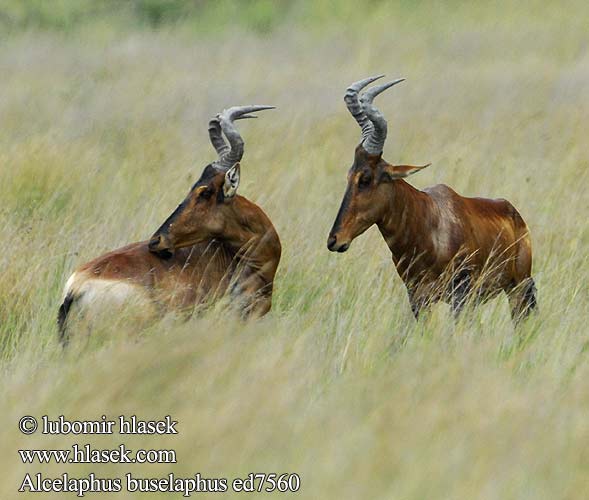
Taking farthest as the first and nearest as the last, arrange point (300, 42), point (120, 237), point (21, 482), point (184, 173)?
point (300, 42) < point (184, 173) < point (120, 237) < point (21, 482)

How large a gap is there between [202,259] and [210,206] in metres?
0.27

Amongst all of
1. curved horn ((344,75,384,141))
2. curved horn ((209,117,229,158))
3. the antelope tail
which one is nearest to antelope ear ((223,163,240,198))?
curved horn ((209,117,229,158))

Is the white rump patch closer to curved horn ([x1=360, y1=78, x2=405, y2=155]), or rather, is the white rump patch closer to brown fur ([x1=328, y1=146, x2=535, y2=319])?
brown fur ([x1=328, y1=146, x2=535, y2=319])

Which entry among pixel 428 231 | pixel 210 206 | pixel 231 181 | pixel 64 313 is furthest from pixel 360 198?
pixel 64 313

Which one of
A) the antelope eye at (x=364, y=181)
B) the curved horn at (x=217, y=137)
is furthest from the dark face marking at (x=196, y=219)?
the antelope eye at (x=364, y=181)

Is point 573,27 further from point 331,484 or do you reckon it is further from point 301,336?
point 331,484

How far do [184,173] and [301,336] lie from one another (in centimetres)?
450

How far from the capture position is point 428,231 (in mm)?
6441

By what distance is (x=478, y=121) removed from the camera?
12344 millimetres

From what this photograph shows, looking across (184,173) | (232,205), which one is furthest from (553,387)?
(184,173)

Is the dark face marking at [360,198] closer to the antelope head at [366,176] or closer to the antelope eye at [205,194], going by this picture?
the antelope head at [366,176]

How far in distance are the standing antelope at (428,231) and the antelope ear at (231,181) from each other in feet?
1.77

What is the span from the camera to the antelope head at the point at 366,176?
6.05 metres

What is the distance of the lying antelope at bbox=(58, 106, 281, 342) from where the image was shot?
18.7 feet
